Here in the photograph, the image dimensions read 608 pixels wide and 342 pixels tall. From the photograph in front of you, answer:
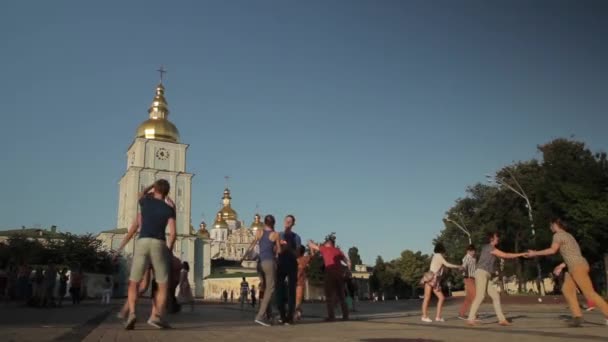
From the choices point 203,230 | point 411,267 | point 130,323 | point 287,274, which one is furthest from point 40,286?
point 203,230

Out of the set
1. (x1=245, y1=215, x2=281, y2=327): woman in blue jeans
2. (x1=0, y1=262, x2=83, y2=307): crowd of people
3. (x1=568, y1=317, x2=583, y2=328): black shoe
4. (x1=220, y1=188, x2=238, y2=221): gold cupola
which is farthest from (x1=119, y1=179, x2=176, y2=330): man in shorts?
(x1=220, y1=188, x2=238, y2=221): gold cupola

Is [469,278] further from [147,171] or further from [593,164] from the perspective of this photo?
[147,171]

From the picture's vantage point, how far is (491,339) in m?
6.76

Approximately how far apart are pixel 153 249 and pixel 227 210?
111789mm

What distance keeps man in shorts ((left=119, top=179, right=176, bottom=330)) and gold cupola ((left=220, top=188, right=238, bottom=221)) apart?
109767 millimetres

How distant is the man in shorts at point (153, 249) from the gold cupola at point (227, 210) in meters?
110

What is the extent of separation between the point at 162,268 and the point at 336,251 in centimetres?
542

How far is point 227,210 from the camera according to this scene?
118250 millimetres

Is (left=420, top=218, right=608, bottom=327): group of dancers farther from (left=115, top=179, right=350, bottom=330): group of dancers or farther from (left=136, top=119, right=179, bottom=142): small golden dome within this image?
(left=136, top=119, right=179, bottom=142): small golden dome

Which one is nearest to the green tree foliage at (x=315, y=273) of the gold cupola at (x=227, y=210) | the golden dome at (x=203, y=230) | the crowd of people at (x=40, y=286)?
the crowd of people at (x=40, y=286)

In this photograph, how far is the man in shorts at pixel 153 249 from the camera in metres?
7.58

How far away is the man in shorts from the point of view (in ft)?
24.9

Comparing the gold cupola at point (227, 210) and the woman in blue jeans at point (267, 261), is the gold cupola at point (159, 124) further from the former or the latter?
the woman in blue jeans at point (267, 261)

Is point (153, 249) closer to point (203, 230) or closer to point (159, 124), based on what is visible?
point (159, 124)
